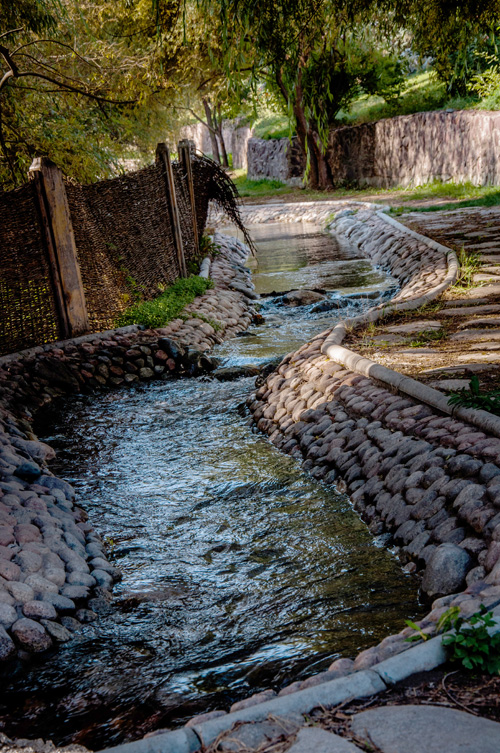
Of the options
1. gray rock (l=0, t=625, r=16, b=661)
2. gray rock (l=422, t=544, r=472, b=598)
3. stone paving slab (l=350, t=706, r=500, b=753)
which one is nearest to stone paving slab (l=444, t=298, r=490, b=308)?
gray rock (l=422, t=544, r=472, b=598)

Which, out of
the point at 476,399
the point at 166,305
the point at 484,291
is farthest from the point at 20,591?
the point at 166,305

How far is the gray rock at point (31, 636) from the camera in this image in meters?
3.54

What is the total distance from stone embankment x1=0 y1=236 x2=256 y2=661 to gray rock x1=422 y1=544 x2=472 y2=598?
172 cm

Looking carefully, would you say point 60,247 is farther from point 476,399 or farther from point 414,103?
point 414,103

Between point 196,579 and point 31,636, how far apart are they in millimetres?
1039

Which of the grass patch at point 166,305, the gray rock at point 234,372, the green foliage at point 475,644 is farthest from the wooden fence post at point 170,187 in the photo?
the green foliage at point 475,644

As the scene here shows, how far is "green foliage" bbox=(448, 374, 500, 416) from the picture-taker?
178 inches

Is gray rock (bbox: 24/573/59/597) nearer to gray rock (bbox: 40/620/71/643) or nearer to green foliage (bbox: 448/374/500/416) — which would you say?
gray rock (bbox: 40/620/71/643)

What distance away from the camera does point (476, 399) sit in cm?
468

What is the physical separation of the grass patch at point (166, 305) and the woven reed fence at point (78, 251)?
15 centimetres

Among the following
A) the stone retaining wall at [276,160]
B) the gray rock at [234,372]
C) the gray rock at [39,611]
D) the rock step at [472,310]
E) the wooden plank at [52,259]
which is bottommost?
the gray rock at [39,611]

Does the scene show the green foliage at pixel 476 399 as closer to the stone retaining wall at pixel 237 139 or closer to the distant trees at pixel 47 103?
the distant trees at pixel 47 103

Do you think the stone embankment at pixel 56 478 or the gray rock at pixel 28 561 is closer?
the stone embankment at pixel 56 478

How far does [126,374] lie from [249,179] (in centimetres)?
2910
